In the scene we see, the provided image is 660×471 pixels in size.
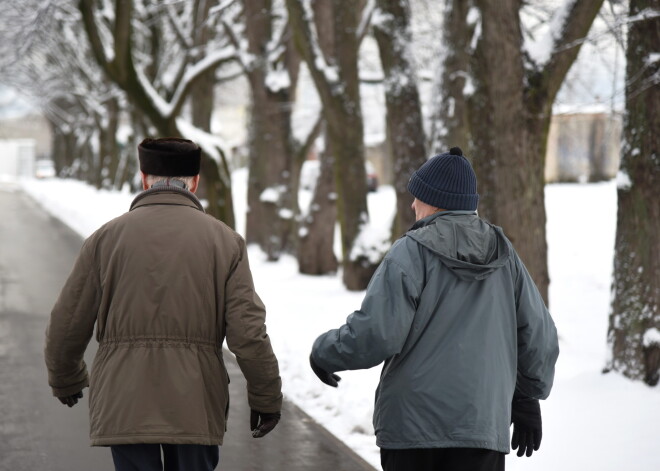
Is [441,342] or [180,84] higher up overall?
[180,84]

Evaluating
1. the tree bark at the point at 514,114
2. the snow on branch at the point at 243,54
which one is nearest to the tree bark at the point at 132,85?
the snow on branch at the point at 243,54

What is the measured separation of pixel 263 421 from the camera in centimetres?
398

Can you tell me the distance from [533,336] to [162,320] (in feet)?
4.53

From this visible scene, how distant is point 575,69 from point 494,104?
8589 millimetres

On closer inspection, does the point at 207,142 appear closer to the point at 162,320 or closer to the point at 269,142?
the point at 269,142

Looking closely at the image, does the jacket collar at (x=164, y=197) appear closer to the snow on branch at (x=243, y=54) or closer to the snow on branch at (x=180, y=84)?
the snow on branch at (x=180, y=84)

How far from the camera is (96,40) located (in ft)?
58.3

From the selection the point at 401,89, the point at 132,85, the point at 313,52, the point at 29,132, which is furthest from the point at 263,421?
the point at 29,132

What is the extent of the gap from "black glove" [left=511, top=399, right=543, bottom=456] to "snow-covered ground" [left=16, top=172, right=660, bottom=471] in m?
2.00

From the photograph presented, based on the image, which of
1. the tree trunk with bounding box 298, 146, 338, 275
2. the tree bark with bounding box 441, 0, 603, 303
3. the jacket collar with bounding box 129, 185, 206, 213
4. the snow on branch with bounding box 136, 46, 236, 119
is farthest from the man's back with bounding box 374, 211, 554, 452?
the snow on branch with bounding box 136, 46, 236, 119

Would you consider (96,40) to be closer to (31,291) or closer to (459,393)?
(31,291)

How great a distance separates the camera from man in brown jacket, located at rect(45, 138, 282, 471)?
12.0ft

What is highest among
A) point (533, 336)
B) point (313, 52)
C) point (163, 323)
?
point (313, 52)

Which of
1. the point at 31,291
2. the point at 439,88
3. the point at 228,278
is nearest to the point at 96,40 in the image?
the point at 31,291
